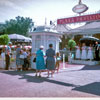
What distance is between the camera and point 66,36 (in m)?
23.6

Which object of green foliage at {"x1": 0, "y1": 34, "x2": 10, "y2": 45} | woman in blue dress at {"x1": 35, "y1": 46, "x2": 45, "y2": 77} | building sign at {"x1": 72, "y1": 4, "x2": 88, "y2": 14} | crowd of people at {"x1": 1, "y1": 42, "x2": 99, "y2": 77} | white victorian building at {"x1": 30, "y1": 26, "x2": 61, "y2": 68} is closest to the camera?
crowd of people at {"x1": 1, "y1": 42, "x2": 99, "y2": 77}

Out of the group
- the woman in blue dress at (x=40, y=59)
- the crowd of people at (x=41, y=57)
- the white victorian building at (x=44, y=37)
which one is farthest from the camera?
the white victorian building at (x=44, y=37)

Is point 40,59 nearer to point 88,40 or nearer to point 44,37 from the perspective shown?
point 44,37

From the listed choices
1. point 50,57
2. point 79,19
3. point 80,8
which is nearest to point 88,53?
point 79,19

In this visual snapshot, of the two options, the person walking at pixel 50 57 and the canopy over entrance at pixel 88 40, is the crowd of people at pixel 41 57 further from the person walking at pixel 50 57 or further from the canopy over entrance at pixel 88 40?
the canopy over entrance at pixel 88 40

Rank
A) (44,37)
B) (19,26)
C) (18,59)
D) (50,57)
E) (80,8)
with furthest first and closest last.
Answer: (19,26) → (80,8) → (44,37) → (18,59) → (50,57)

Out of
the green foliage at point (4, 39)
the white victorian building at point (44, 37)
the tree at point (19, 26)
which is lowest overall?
the white victorian building at point (44, 37)

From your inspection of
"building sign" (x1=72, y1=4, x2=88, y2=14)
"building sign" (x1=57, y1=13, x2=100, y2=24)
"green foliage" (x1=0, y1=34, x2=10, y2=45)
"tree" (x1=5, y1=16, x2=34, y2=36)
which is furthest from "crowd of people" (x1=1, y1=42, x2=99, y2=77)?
"tree" (x1=5, y1=16, x2=34, y2=36)

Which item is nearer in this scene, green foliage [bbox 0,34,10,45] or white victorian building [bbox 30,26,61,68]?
white victorian building [bbox 30,26,61,68]

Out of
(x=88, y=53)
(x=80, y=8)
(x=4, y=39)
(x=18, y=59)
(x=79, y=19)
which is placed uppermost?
(x=80, y=8)

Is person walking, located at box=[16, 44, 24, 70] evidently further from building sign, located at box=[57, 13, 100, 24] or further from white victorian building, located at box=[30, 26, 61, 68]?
building sign, located at box=[57, 13, 100, 24]

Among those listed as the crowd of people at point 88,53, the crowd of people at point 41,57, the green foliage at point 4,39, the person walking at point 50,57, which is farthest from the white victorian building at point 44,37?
the green foliage at point 4,39

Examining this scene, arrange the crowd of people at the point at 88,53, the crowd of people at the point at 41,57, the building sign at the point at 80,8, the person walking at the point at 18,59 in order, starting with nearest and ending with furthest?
the crowd of people at the point at 41,57, the person walking at the point at 18,59, the crowd of people at the point at 88,53, the building sign at the point at 80,8

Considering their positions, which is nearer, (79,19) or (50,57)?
(50,57)
